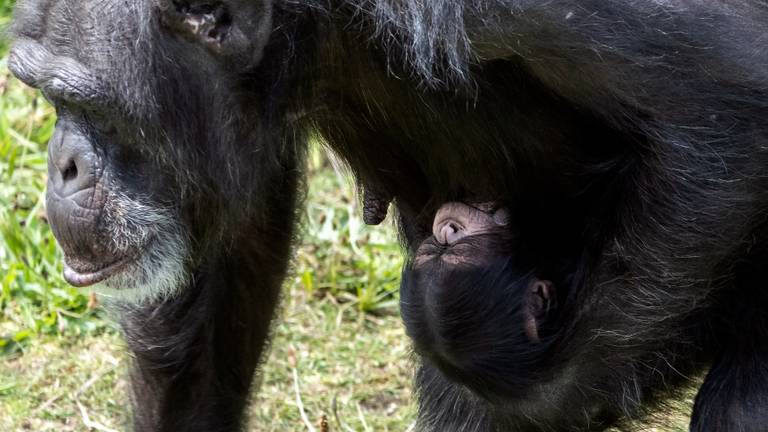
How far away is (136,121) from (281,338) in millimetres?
2207

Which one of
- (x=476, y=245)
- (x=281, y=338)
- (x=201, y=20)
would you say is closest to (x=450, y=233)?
(x=476, y=245)

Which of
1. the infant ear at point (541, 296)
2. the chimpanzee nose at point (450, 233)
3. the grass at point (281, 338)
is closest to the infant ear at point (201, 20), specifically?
the chimpanzee nose at point (450, 233)

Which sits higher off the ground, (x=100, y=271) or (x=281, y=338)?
(x=100, y=271)

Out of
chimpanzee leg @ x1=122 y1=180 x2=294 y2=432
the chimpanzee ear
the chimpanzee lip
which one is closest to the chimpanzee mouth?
the chimpanzee lip

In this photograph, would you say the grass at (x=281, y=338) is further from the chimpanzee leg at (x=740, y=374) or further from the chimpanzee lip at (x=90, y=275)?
the chimpanzee leg at (x=740, y=374)

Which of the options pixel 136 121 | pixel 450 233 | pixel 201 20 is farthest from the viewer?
pixel 450 233

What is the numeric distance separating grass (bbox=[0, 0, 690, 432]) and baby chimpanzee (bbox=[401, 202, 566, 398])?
0.80m

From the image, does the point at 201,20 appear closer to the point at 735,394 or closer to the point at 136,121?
the point at 136,121

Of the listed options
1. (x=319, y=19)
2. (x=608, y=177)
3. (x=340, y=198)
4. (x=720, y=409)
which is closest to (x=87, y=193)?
(x=319, y=19)

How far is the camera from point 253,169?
12.6ft

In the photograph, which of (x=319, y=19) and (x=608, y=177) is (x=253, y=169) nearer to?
(x=319, y=19)

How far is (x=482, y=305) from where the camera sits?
3945 mm

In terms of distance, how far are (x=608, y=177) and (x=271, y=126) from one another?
931 millimetres

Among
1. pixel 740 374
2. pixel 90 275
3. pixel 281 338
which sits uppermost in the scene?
pixel 740 374
